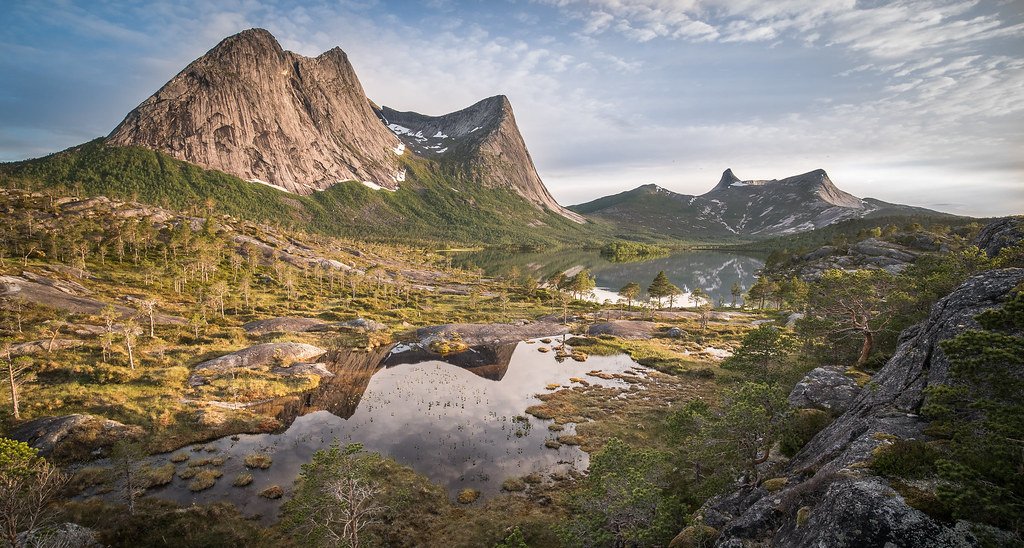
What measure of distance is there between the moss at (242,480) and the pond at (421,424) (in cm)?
37

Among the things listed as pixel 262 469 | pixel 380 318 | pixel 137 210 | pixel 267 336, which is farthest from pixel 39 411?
pixel 137 210

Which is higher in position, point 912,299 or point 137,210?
point 137,210

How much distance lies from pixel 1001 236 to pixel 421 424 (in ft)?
187

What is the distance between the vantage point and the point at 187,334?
2766 inches

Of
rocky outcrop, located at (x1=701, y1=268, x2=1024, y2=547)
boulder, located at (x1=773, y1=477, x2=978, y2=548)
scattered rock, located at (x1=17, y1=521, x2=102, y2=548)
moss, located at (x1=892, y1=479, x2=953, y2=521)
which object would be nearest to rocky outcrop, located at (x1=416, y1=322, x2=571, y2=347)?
scattered rock, located at (x1=17, y1=521, x2=102, y2=548)

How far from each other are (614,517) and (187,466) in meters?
38.3

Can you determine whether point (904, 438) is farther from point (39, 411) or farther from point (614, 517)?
point (39, 411)

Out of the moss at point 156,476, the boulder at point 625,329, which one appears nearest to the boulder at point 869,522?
the moss at point 156,476

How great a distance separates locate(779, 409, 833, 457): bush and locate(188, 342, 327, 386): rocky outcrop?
208ft

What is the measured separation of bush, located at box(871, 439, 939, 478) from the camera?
524 inches

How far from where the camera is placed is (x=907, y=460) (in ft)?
44.5

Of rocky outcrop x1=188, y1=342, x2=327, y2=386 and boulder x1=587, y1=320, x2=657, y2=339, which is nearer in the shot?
rocky outcrop x1=188, y1=342, x2=327, y2=386

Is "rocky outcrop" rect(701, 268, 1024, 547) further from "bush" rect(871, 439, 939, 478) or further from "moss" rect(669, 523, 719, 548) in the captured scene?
"moss" rect(669, 523, 719, 548)

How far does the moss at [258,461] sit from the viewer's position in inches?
1473
